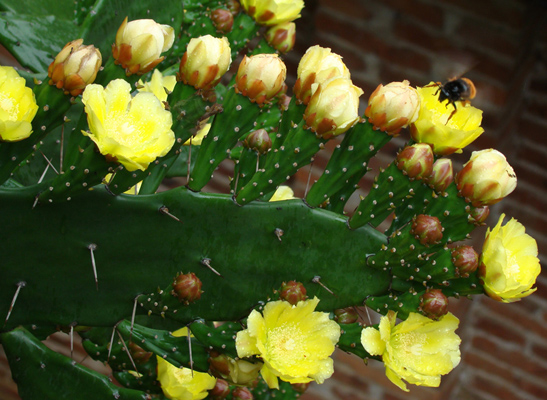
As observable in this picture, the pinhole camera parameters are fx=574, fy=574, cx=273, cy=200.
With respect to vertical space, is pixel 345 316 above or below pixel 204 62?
below

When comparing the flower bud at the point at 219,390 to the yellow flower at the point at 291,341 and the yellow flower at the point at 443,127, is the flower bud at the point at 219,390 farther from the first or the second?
the yellow flower at the point at 443,127

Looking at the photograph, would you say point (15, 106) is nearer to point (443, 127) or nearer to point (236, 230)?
point (236, 230)

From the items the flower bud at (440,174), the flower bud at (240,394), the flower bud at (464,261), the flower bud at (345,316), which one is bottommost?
the flower bud at (240,394)

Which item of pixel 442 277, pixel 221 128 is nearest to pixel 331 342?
pixel 442 277

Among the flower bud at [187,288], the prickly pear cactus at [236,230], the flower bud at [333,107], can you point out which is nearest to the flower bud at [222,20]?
the prickly pear cactus at [236,230]

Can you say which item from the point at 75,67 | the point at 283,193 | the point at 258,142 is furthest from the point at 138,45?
the point at 283,193

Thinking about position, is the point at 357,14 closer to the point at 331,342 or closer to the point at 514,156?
the point at 514,156

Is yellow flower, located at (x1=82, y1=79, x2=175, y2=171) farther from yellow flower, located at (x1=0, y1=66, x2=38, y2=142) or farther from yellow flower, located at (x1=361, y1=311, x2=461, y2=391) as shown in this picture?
yellow flower, located at (x1=361, y1=311, x2=461, y2=391)
